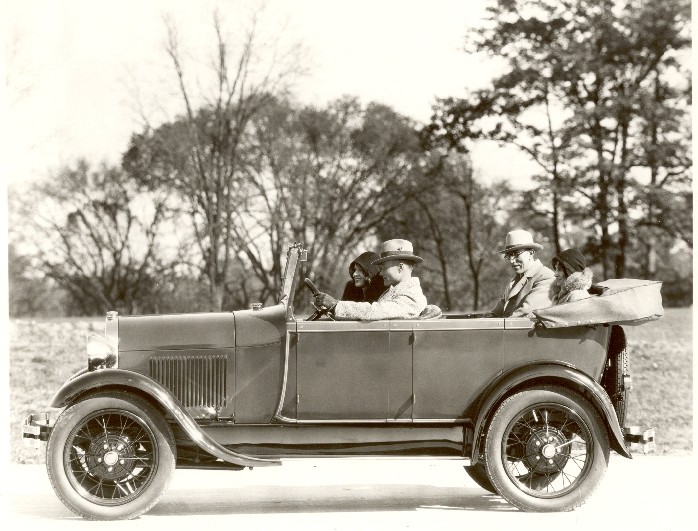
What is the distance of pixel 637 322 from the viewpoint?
19.6ft

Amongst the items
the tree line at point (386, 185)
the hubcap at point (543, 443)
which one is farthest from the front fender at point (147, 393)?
the tree line at point (386, 185)

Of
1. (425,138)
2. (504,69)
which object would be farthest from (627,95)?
(425,138)

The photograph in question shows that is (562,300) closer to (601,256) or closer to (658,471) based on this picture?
(658,471)

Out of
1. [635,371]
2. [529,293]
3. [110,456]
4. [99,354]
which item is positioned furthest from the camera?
→ [635,371]

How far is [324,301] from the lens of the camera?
5816 millimetres

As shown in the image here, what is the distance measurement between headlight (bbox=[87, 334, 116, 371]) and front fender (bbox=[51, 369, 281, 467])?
0.16 m

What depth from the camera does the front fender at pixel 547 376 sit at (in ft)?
19.1

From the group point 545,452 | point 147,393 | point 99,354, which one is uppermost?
point 99,354

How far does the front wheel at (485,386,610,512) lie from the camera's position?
5824 millimetres

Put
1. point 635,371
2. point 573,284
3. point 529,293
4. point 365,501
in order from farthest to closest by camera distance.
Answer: point 635,371 < point 365,501 < point 529,293 < point 573,284

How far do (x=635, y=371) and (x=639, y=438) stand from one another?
25.5 ft

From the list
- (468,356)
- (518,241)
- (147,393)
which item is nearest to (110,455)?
(147,393)

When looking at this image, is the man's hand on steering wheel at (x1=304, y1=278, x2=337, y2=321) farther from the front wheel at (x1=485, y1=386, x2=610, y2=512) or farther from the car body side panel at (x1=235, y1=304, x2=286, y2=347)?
the front wheel at (x1=485, y1=386, x2=610, y2=512)

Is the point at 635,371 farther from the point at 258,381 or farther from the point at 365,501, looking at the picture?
the point at 258,381
